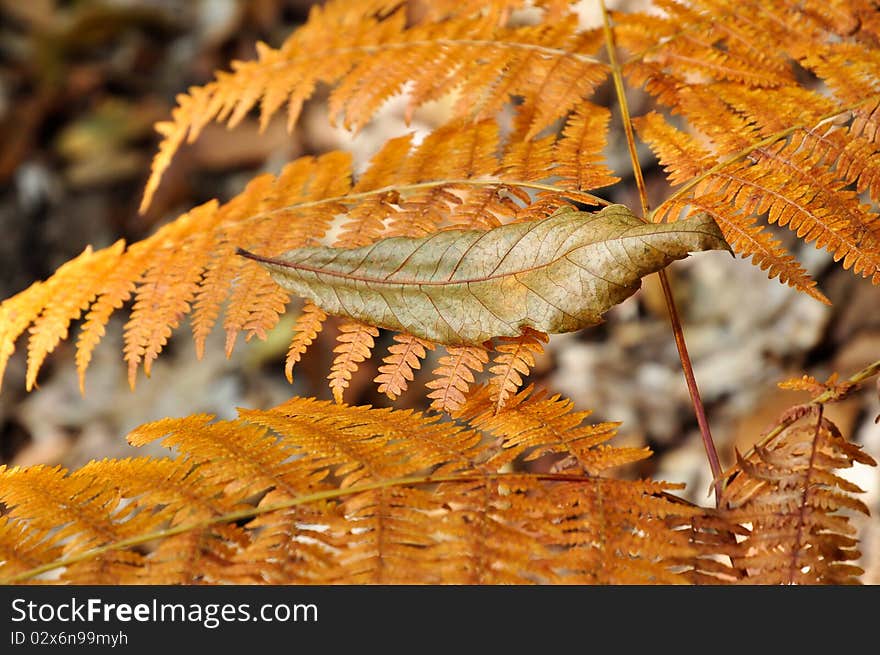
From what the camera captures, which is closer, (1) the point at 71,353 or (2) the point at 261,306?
(2) the point at 261,306

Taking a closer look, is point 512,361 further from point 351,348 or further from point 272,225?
point 272,225

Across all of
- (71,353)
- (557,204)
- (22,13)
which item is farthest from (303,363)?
(22,13)

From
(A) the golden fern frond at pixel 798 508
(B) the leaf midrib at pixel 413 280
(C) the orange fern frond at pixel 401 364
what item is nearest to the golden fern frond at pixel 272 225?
(B) the leaf midrib at pixel 413 280

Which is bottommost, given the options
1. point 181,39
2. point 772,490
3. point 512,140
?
point 772,490

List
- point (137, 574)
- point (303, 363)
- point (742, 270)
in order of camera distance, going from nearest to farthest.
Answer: point (137, 574) → point (742, 270) → point (303, 363)

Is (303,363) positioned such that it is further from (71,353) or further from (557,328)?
(557,328)

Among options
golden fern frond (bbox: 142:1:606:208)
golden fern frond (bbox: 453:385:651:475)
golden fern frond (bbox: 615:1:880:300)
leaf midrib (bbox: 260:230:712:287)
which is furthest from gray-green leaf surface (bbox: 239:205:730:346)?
golden fern frond (bbox: 142:1:606:208)
